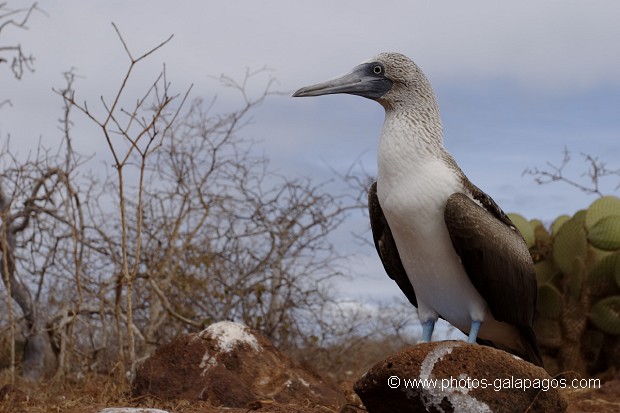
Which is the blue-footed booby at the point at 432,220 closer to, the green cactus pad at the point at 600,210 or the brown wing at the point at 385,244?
the brown wing at the point at 385,244

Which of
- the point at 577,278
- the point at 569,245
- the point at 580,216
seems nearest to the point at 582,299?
the point at 577,278

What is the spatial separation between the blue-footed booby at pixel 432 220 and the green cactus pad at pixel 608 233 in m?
4.48

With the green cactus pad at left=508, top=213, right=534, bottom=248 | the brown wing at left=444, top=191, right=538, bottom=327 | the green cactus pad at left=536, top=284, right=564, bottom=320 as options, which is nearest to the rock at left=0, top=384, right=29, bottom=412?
the brown wing at left=444, top=191, right=538, bottom=327

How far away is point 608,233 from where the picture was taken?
30.0 ft

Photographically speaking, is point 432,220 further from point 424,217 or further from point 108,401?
point 108,401

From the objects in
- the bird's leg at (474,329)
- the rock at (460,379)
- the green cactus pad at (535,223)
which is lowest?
the rock at (460,379)

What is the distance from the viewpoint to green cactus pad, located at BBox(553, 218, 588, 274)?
9.10 m

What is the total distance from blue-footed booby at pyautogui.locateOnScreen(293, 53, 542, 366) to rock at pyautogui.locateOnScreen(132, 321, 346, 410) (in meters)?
1.40

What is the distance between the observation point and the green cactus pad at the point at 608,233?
29.9 feet

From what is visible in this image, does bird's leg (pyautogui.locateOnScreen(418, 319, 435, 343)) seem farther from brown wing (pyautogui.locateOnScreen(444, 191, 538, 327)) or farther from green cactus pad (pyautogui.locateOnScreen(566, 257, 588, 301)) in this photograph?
green cactus pad (pyautogui.locateOnScreen(566, 257, 588, 301))

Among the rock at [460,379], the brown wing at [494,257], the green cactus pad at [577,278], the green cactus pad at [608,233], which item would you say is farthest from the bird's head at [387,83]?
the green cactus pad at [608,233]

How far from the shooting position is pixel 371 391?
14.5 ft

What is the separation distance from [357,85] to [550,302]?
5176 millimetres

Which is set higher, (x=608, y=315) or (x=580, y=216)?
(x=580, y=216)
